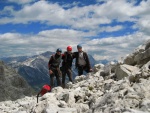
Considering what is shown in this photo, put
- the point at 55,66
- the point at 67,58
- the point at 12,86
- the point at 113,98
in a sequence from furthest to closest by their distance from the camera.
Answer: the point at 12,86 → the point at 55,66 → the point at 67,58 → the point at 113,98

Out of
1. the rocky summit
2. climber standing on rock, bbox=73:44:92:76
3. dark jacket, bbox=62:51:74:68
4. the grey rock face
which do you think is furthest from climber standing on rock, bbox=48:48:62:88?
the grey rock face

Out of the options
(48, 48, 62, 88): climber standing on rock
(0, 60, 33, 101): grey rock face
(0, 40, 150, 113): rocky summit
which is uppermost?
(48, 48, 62, 88): climber standing on rock

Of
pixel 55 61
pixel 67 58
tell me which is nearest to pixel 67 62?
pixel 67 58

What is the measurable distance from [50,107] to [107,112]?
3.35 meters

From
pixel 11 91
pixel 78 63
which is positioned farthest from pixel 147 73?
pixel 11 91

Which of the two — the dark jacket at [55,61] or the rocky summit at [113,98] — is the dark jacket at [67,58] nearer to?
the dark jacket at [55,61]

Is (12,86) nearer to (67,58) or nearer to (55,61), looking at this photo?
(55,61)

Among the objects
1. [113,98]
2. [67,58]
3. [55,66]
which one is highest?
[67,58]

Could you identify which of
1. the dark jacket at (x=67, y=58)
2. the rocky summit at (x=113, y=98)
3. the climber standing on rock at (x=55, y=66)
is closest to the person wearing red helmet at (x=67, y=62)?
the dark jacket at (x=67, y=58)

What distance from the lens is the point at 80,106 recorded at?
1258 cm

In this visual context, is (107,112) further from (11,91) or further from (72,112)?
(11,91)

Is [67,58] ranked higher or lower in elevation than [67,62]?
higher

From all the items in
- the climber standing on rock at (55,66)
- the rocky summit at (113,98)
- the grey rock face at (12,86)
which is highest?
the climber standing on rock at (55,66)

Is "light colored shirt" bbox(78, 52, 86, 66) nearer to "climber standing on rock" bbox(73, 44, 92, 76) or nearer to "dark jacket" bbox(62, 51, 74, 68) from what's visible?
"climber standing on rock" bbox(73, 44, 92, 76)
